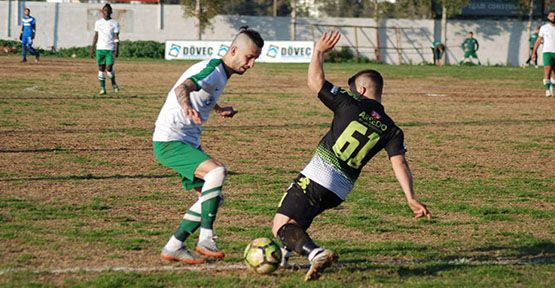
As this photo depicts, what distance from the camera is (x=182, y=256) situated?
7480 mm

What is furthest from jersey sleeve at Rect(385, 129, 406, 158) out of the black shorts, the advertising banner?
the advertising banner

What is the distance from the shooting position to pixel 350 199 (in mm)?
10836

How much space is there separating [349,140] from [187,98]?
126 cm

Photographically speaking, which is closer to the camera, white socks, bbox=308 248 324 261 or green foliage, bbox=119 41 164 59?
white socks, bbox=308 248 324 261

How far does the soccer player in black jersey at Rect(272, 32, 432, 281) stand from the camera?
23.6ft

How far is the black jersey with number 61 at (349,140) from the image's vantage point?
718cm

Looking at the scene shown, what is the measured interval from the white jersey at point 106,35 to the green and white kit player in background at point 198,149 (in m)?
16.7

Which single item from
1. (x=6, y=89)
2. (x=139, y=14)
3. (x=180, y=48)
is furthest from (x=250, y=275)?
(x=139, y=14)

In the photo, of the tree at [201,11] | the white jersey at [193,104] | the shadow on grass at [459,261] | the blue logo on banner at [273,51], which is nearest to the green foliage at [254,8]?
the tree at [201,11]

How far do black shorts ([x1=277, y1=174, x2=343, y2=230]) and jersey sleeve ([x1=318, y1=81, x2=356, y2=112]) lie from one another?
616 millimetres

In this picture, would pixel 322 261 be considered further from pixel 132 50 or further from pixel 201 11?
pixel 201 11

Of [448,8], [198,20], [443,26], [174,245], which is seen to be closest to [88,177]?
[174,245]

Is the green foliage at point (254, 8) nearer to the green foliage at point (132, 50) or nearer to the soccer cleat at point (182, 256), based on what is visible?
the green foliage at point (132, 50)

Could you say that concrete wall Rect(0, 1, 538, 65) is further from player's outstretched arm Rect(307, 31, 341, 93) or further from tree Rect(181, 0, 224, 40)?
player's outstretched arm Rect(307, 31, 341, 93)
